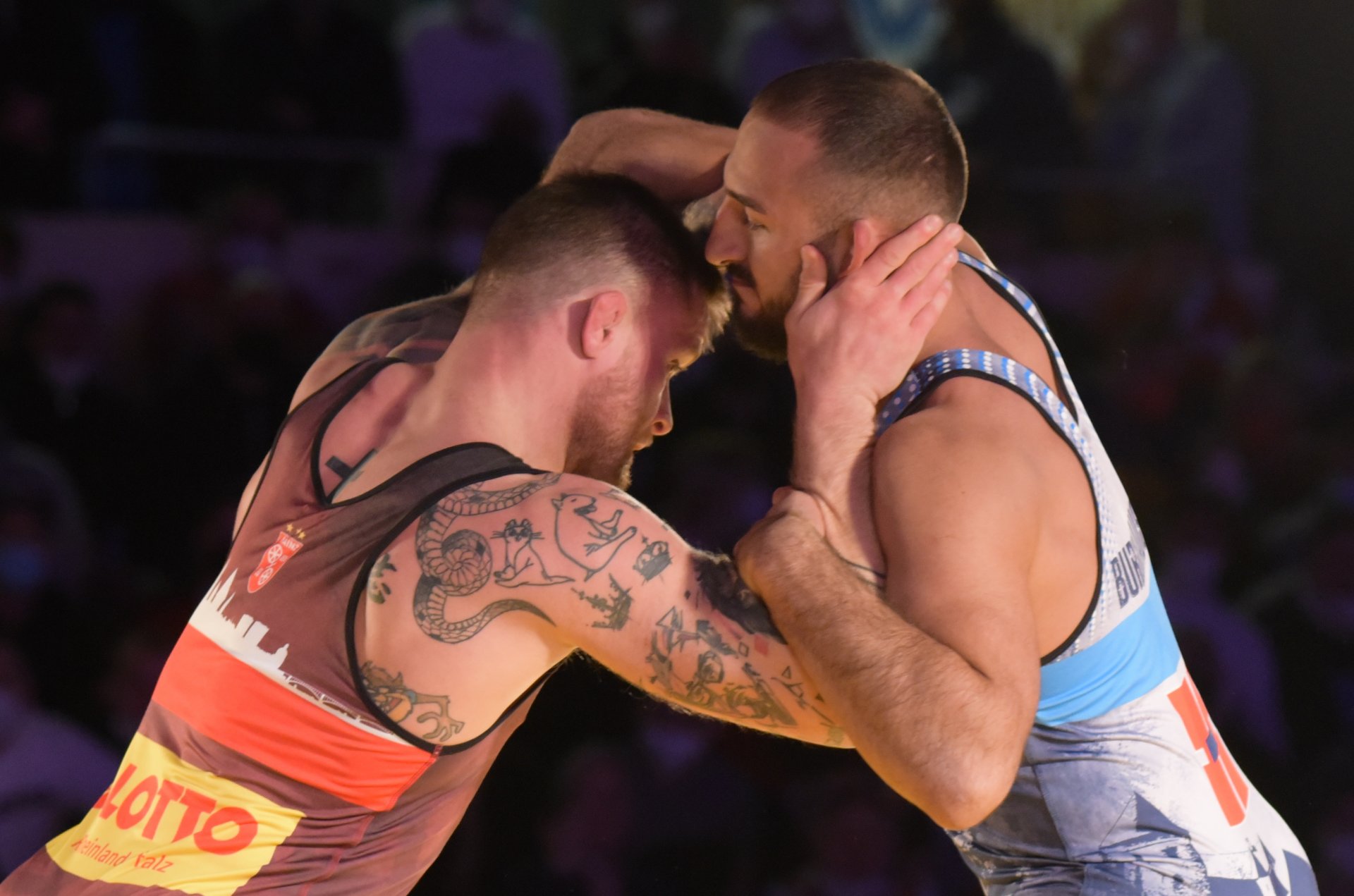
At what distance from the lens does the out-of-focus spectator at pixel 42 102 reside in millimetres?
5668

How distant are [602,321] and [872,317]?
0.49 meters

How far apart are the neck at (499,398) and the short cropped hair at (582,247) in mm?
83

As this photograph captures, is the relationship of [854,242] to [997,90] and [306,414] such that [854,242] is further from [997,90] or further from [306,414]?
[997,90]

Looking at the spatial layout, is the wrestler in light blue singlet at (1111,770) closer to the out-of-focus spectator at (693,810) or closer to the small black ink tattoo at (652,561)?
the small black ink tattoo at (652,561)

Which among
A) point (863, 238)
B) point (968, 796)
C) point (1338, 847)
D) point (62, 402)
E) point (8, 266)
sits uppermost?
point (863, 238)

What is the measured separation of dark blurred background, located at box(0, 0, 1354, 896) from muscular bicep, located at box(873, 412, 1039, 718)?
2.64 metres

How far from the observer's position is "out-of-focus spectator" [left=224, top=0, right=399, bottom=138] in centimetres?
634

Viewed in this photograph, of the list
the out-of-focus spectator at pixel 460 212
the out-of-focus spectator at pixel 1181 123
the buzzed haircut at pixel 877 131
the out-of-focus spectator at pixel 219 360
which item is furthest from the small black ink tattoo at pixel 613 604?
A: the out-of-focus spectator at pixel 1181 123

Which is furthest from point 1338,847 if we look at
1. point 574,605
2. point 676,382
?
point 574,605

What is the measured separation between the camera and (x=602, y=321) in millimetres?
2664

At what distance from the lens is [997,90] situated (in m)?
7.67

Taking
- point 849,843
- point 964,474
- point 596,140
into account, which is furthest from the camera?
point 849,843

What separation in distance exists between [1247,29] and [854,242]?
718cm

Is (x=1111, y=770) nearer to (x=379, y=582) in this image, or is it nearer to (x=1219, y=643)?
(x=379, y=582)
